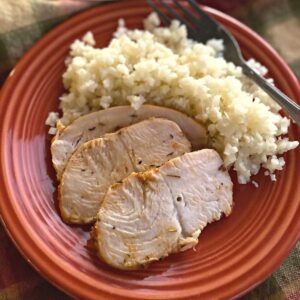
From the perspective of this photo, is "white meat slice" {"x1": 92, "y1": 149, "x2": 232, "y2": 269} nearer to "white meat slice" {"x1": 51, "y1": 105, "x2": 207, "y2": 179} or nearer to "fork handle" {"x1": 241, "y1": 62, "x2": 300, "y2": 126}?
"white meat slice" {"x1": 51, "y1": 105, "x2": 207, "y2": 179}

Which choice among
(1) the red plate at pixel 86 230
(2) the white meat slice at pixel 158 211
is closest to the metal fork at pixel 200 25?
(1) the red plate at pixel 86 230

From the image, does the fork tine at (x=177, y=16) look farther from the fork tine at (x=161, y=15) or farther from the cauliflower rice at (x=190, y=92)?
the cauliflower rice at (x=190, y=92)

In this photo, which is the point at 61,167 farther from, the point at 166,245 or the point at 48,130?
the point at 166,245

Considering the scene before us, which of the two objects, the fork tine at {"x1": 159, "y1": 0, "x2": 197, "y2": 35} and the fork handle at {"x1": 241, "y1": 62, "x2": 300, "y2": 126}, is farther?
the fork tine at {"x1": 159, "y1": 0, "x2": 197, "y2": 35}

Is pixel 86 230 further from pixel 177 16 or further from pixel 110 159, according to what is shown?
pixel 177 16

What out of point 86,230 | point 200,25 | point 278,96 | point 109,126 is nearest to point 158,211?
point 86,230

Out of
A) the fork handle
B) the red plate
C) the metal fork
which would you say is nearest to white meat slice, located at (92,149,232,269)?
the red plate
